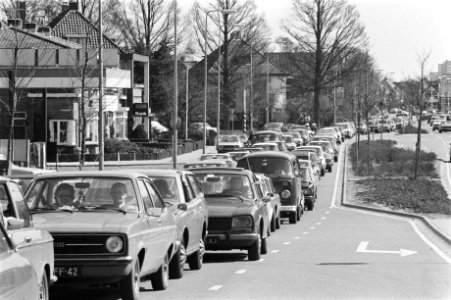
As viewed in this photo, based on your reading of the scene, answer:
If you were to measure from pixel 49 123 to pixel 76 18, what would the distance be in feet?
→ 55.9

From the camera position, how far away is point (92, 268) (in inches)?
516

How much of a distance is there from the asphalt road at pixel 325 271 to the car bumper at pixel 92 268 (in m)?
1.58

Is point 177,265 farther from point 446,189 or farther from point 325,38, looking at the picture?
point 325,38

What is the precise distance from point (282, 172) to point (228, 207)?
12982 millimetres

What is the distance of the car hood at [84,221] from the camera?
13234 millimetres

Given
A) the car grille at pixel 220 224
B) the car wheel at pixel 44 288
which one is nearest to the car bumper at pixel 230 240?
the car grille at pixel 220 224

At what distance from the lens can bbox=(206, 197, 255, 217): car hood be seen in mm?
20141

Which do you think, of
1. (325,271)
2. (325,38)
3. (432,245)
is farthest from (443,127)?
(325,271)

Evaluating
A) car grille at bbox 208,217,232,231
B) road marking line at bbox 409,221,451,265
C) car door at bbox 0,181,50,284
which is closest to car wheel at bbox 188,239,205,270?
car grille at bbox 208,217,232,231

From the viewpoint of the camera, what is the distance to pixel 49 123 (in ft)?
224

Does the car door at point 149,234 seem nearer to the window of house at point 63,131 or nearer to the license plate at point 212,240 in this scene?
the license plate at point 212,240

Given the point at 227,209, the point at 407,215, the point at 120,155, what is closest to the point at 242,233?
the point at 227,209

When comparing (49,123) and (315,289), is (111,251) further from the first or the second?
(49,123)

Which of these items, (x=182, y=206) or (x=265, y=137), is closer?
(x=182, y=206)
